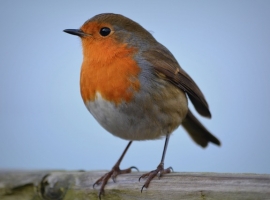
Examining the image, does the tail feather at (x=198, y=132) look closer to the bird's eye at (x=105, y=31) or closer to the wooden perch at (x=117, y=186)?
the bird's eye at (x=105, y=31)

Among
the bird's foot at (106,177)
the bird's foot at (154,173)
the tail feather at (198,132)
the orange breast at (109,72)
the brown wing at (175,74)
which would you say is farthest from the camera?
the tail feather at (198,132)

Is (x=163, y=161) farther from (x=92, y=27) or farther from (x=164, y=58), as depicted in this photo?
(x=92, y=27)

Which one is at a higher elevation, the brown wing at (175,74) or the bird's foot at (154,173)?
the brown wing at (175,74)

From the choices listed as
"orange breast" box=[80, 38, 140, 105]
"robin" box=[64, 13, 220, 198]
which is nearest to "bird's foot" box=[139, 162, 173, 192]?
"robin" box=[64, 13, 220, 198]

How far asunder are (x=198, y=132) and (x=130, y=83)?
1131mm

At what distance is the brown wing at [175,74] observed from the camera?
3291mm

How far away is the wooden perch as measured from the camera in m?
2.25

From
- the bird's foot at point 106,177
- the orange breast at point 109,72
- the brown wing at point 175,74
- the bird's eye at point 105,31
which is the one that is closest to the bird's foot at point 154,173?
the bird's foot at point 106,177

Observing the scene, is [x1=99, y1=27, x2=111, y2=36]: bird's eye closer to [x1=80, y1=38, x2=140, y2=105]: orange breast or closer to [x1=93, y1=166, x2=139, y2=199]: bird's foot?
[x1=80, y1=38, x2=140, y2=105]: orange breast

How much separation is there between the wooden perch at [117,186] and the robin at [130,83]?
83mm

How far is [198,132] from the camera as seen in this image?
3.92 metres

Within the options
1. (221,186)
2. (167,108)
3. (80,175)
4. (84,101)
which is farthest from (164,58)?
(221,186)

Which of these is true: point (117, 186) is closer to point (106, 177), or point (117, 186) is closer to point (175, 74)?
point (106, 177)

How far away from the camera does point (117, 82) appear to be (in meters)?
2.95
